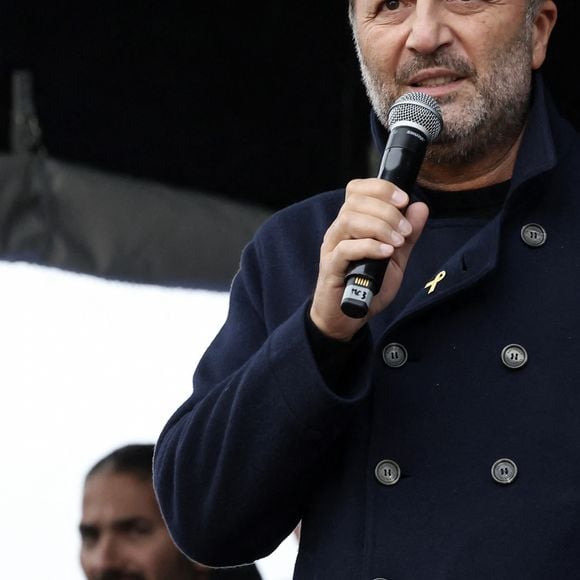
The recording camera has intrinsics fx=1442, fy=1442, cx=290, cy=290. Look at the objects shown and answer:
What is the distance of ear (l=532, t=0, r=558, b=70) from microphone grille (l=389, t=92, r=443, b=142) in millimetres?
395

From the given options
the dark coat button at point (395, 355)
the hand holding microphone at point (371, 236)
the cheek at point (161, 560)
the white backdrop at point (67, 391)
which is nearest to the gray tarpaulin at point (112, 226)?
the white backdrop at point (67, 391)

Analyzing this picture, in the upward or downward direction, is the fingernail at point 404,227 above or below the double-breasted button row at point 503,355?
above

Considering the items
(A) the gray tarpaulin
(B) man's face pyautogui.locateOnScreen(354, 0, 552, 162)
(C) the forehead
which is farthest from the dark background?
(B) man's face pyautogui.locateOnScreen(354, 0, 552, 162)

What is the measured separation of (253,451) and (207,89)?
2.66 m

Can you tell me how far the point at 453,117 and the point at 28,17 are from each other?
232 centimetres

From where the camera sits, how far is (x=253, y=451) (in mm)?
2057

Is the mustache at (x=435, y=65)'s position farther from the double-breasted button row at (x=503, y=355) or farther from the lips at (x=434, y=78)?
the double-breasted button row at (x=503, y=355)

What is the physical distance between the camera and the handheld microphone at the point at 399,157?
6.15 feet

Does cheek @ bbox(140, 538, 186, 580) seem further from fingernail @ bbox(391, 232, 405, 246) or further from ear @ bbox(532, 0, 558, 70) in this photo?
fingernail @ bbox(391, 232, 405, 246)

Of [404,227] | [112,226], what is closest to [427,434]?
[404,227]

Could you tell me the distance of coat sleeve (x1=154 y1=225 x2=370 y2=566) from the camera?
2.02 meters

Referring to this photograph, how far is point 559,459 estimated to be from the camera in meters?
2.00

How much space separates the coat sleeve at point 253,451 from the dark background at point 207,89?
2323 millimetres

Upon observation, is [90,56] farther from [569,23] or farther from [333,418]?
[333,418]
